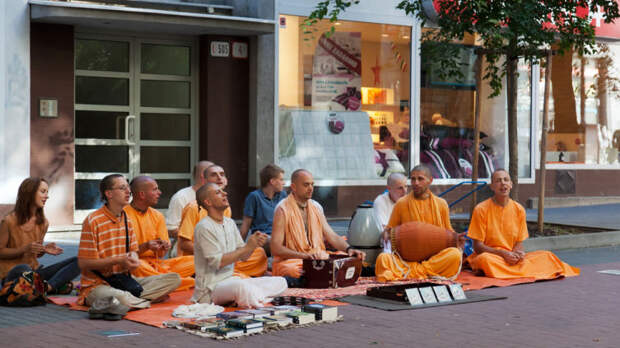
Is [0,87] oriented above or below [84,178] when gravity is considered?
above

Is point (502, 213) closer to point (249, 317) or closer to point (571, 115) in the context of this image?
point (249, 317)

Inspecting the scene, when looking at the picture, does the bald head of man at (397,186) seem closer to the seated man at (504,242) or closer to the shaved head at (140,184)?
the seated man at (504,242)

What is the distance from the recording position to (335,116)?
16953mm

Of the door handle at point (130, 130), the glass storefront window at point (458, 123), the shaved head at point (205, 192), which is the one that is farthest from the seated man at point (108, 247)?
the glass storefront window at point (458, 123)

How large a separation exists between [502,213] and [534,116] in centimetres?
885

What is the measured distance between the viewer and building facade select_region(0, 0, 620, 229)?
46.8ft

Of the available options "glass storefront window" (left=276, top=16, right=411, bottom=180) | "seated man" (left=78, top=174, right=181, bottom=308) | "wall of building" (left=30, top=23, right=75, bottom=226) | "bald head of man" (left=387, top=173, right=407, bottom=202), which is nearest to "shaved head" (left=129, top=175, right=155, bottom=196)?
"seated man" (left=78, top=174, right=181, bottom=308)

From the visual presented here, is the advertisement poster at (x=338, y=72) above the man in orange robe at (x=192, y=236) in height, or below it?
above

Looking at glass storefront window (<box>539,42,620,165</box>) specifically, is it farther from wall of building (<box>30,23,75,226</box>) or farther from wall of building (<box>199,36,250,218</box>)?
wall of building (<box>30,23,75,226</box>)

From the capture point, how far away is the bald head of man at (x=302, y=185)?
9.71m

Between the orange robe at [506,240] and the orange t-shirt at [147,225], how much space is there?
12.1 feet

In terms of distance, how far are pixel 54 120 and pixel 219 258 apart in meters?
7.13

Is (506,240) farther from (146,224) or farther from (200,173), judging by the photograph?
(146,224)

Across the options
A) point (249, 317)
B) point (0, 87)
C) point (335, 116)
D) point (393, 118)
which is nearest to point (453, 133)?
point (393, 118)
